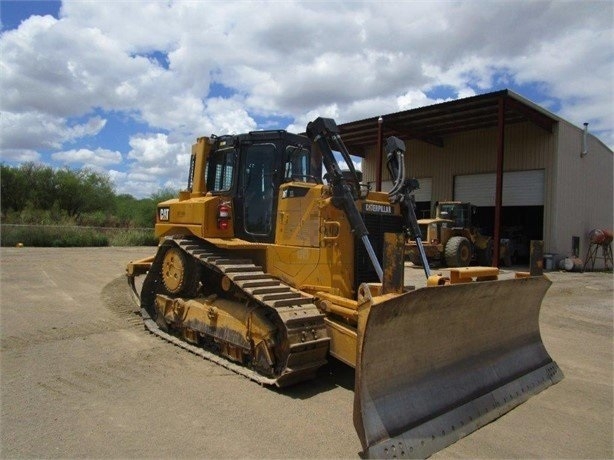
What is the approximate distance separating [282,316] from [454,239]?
46.7 feet

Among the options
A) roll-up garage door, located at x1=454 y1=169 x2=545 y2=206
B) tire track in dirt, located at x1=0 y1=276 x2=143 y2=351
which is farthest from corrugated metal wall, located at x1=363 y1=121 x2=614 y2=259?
tire track in dirt, located at x1=0 y1=276 x2=143 y2=351

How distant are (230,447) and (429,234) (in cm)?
1543

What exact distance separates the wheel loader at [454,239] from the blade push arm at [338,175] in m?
12.1

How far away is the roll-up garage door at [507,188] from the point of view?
2023 cm

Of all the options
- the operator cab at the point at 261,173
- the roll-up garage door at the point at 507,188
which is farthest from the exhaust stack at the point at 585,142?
the operator cab at the point at 261,173

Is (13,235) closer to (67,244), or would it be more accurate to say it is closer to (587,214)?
(67,244)

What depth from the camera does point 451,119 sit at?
67.9 feet

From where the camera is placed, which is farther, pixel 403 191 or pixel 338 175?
pixel 403 191

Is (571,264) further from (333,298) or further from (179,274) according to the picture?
(179,274)

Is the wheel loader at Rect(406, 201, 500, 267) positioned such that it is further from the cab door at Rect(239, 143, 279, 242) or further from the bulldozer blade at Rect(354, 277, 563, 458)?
the bulldozer blade at Rect(354, 277, 563, 458)

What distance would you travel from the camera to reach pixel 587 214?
73.2ft

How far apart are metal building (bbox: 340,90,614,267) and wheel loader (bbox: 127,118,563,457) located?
12.8 meters

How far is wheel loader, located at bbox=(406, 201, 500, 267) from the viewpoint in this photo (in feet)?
57.1

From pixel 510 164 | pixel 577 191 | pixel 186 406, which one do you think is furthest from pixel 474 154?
pixel 186 406
